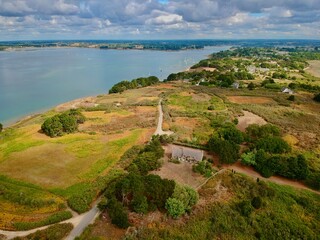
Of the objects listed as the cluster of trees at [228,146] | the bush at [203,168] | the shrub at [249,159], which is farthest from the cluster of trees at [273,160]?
the bush at [203,168]

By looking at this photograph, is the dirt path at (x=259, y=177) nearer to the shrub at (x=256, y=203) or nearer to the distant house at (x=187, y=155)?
the distant house at (x=187, y=155)

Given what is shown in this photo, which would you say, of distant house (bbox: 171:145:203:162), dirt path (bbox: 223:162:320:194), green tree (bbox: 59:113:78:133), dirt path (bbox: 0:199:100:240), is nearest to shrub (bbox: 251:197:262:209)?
dirt path (bbox: 223:162:320:194)

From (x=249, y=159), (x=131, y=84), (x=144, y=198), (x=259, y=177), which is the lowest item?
(x=131, y=84)

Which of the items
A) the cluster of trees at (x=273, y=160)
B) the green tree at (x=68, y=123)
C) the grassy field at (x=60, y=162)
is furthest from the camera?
the green tree at (x=68, y=123)

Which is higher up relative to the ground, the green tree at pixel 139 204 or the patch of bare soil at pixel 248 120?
the green tree at pixel 139 204

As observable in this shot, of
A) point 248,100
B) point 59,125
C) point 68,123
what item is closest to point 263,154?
point 68,123

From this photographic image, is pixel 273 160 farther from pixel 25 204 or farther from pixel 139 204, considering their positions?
pixel 25 204

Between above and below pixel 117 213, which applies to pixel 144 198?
above

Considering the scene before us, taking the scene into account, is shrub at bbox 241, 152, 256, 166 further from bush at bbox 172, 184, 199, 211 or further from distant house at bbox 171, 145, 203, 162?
bush at bbox 172, 184, 199, 211

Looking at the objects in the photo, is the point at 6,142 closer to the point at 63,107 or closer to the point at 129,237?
the point at 63,107
